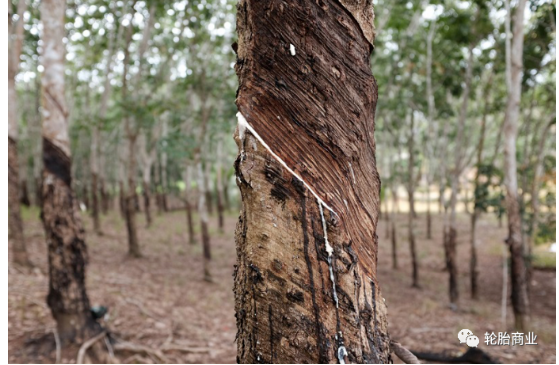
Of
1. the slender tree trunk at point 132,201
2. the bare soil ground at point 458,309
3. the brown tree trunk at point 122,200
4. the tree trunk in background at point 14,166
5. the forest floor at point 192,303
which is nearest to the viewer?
the forest floor at point 192,303

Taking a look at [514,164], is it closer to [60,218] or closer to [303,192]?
[303,192]

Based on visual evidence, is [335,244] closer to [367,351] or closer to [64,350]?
[367,351]

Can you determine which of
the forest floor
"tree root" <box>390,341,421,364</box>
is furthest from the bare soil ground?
"tree root" <box>390,341,421,364</box>

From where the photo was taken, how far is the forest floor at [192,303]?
488cm

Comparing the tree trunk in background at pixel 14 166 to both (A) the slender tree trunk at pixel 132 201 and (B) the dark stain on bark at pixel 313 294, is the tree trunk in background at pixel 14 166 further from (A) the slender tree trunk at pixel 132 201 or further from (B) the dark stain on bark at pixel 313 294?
(B) the dark stain on bark at pixel 313 294

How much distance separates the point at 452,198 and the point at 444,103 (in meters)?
4.01

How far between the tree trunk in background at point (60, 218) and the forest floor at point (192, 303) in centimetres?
42

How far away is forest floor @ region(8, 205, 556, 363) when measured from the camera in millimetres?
4879

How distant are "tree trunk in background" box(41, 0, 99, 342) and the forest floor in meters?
0.42

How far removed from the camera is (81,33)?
449 inches

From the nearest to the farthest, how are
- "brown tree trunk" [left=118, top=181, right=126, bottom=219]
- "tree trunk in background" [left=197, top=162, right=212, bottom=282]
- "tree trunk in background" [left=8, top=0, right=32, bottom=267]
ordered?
"tree trunk in background" [left=8, top=0, right=32, bottom=267], "tree trunk in background" [left=197, top=162, right=212, bottom=282], "brown tree trunk" [left=118, top=181, right=126, bottom=219]

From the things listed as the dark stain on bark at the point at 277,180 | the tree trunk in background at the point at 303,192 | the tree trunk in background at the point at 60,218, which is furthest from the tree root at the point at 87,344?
the dark stain on bark at the point at 277,180

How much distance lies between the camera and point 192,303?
7086 millimetres

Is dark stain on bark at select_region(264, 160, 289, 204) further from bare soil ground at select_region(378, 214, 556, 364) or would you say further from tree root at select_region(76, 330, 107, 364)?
bare soil ground at select_region(378, 214, 556, 364)
